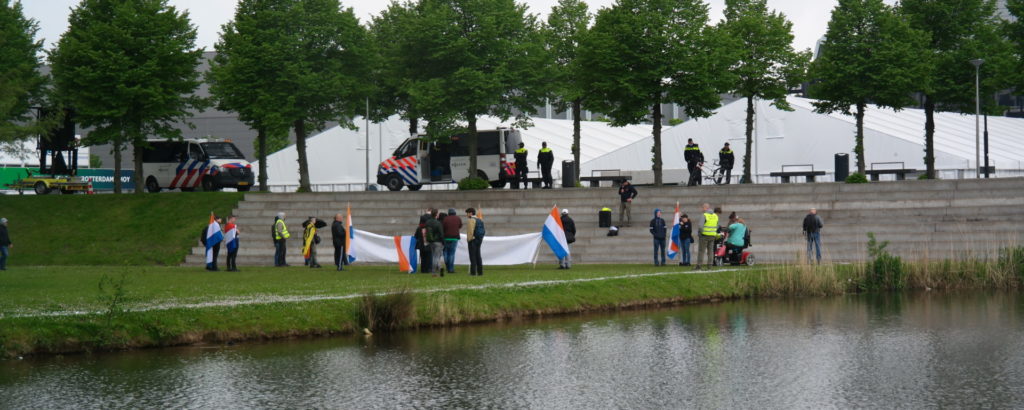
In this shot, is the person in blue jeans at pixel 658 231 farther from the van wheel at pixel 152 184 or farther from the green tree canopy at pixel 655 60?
the van wheel at pixel 152 184

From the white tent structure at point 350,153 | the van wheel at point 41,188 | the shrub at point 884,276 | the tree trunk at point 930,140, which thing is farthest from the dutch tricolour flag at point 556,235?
the van wheel at point 41,188

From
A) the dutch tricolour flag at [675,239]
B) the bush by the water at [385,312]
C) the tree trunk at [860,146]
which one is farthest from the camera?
the tree trunk at [860,146]

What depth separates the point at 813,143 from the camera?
48.7 metres

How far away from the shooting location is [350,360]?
1399 centimetres

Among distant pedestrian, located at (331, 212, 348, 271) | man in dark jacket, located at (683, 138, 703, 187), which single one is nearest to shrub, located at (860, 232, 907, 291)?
distant pedestrian, located at (331, 212, 348, 271)

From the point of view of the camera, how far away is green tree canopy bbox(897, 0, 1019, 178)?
40.3 metres

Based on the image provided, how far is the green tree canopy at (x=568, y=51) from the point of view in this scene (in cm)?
4106

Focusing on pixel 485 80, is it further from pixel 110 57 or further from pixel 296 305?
pixel 296 305

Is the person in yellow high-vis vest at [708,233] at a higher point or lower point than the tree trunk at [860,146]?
lower

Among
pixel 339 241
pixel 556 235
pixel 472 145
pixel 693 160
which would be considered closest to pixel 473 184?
pixel 472 145

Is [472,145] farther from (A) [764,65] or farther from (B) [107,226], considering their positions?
(B) [107,226]

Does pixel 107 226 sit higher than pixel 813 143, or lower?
lower

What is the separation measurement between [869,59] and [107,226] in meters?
27.1

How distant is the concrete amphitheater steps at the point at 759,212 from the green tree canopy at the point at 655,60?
188 inches
